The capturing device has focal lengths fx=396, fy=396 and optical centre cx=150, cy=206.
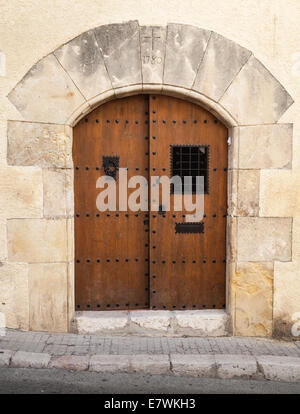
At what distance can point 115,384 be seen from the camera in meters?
3.19

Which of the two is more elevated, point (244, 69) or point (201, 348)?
point (244, 69)

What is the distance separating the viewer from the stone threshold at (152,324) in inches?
156

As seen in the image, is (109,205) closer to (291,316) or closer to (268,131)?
(268,131)

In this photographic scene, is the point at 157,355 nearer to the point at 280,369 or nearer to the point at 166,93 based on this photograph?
the point at 280,369

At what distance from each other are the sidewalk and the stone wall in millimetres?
243

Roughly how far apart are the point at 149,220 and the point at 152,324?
1053 mm

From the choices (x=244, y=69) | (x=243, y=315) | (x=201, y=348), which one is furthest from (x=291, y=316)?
(x=244, y=69)

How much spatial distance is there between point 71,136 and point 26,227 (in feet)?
3.27

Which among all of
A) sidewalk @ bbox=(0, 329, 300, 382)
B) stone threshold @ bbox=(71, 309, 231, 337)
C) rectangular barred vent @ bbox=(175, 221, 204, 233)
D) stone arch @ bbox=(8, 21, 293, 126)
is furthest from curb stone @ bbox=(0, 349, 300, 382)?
stone arch @ bbox=(8, 21, 293, 126)

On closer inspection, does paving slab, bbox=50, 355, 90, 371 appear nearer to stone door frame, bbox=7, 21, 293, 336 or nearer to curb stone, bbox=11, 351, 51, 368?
curb stone, bbox=11, 351, 51, 368

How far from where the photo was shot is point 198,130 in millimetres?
4066

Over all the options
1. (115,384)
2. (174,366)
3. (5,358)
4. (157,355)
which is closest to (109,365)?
(115,384)

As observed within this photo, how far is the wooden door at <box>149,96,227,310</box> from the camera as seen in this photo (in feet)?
13.3

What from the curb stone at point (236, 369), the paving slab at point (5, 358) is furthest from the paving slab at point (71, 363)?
the curb stone at point (236, 369)
